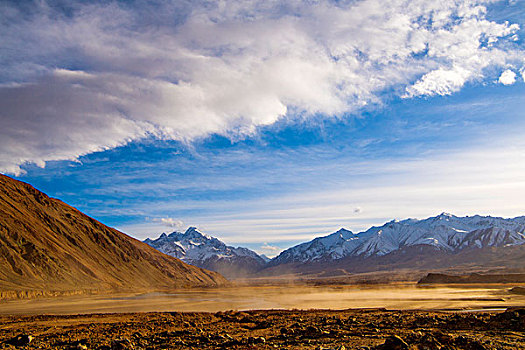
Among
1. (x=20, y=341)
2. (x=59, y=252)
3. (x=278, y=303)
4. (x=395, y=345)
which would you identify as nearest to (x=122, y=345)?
(x=20, y=341)

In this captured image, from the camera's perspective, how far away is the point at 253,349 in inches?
584

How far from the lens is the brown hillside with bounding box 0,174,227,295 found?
91.6 m

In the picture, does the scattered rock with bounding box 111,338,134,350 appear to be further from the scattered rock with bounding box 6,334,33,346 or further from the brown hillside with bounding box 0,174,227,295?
the brown hillside with bounding box 0,174,227,295

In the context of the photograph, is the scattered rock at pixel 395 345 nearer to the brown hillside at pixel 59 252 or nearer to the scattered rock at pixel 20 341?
the scattered rock at pixel 20 341

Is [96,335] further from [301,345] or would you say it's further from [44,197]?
[44,197]

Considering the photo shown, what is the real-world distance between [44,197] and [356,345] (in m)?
158

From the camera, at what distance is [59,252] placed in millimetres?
112312

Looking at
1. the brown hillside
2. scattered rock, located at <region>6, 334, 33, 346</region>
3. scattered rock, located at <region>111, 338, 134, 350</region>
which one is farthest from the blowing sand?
scattered rock, located at <region>111, 338, 134, 350</region>

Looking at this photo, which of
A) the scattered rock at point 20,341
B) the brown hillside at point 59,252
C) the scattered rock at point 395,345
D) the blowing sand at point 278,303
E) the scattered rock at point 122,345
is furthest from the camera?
the brown hillside at point 59,252

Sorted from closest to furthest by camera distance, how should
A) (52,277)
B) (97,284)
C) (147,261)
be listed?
1. (52,277)
2. (97,284)
3. (147,261)

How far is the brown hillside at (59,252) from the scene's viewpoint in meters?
91.6

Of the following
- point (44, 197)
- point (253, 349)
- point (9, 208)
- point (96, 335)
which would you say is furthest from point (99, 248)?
point (253, 349)

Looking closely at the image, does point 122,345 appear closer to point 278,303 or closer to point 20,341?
point 20,341

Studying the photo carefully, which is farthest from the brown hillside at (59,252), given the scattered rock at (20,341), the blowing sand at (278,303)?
the scattered rock at (20,341)
